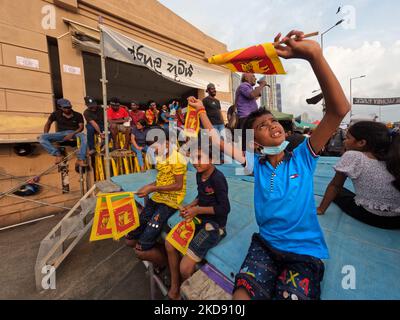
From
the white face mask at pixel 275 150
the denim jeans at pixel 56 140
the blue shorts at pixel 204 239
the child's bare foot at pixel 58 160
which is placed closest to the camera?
the white face mask at pixel 275 150

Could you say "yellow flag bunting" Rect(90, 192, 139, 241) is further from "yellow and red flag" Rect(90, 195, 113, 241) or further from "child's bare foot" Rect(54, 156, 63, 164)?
"child's bare foot" Rect(54, 156, 63, 164)

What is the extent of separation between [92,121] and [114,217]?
3.78 m

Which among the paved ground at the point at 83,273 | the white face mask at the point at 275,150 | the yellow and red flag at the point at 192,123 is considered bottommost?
the paved ground at the point at 83,273

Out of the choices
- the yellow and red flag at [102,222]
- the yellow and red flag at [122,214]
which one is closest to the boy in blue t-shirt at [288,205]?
the yellow and red flag at [122,214]

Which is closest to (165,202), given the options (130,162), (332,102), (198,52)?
(332,102)

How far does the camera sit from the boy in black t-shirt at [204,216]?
1.71 m

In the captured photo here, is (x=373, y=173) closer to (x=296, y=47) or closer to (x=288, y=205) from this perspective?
(x=288, y=205)

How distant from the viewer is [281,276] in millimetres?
1205

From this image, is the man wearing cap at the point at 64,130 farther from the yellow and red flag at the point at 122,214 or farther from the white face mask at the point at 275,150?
the white face mask at the point at 275,150

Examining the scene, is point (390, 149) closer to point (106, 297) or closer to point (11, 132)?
point (106, 297)

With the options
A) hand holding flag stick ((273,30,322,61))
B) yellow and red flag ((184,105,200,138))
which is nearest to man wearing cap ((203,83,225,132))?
yellow and red flag ((184,105,200,138))

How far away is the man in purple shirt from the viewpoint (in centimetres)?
360

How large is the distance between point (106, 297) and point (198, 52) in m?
9.59

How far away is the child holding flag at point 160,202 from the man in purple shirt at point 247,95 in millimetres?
1649
